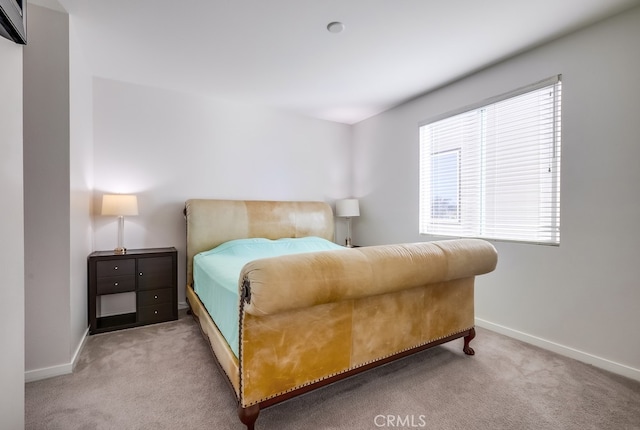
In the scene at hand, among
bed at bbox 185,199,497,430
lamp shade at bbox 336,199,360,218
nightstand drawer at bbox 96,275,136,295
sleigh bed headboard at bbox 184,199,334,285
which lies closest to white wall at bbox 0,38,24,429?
bed at bbox 185,199,497,430

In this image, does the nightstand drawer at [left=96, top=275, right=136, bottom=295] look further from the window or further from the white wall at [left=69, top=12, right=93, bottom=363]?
the window

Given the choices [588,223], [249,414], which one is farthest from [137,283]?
[588,223]

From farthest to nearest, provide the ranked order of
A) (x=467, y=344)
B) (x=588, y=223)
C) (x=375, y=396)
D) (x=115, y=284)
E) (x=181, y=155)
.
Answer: (x=181, y=155), (x=115, y=284), (x=467, y=344), (x=588, y=223), (x=375, y=396)

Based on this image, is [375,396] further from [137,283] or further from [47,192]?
[47,192]

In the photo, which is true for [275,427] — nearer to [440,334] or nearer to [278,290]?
[278,290]

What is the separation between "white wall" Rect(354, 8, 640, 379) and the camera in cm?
192

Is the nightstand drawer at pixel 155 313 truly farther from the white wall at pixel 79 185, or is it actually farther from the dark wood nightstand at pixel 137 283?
the white wall at pixel 79 185

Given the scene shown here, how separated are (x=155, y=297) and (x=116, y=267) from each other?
0.46m

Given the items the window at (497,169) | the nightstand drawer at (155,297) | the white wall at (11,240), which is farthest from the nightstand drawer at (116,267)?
the window at (497,169)

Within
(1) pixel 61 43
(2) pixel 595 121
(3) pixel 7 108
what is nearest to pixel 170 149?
(1) pixel 61 43

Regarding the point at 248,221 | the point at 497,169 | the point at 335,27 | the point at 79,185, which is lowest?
the point at 248,221

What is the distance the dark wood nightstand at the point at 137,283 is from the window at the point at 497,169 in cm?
289

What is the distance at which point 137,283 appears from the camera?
273 cm

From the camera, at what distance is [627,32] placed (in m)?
1.92
